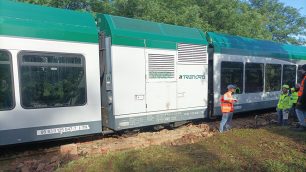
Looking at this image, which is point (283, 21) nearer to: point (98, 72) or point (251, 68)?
point (251, 68)

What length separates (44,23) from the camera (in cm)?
637

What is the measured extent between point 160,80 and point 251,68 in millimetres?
4991

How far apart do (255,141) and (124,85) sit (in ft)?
11.6

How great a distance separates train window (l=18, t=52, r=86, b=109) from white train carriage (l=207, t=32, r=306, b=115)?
504cm

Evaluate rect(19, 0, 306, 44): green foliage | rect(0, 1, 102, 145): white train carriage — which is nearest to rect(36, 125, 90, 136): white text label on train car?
rect(0, 1, 102, 145): white train carriage

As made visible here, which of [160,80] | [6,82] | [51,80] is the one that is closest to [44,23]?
[51,80]

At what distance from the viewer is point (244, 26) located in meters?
19.9

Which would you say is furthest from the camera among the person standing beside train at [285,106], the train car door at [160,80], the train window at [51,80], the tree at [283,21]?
the tree at [283,21]

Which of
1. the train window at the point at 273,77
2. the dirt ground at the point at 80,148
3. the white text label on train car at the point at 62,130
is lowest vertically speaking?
the dirt ground at the point at 80,148

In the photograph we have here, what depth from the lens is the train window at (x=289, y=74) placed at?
13508 mm

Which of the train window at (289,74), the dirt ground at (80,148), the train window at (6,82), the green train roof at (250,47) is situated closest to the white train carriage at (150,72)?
the dirt ground at (80,148)

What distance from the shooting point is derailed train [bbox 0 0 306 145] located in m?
5.99

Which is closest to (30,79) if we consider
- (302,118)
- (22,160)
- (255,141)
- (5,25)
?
(5,25)

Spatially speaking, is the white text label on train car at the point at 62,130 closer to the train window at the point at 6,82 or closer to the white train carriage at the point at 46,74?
the white train carriage at the point at 46,74
